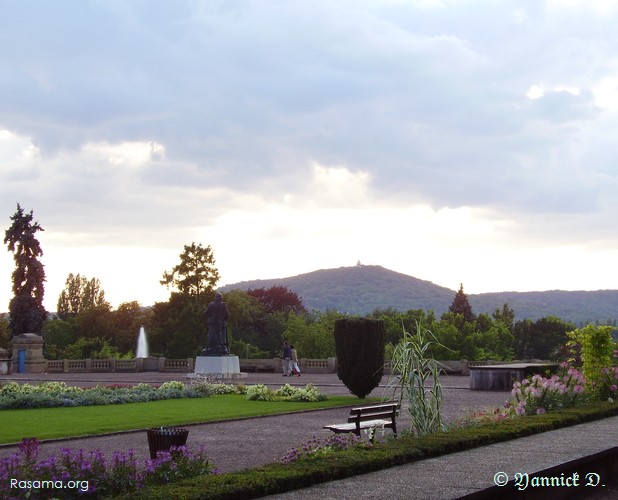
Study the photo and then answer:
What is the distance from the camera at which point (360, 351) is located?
23281 millimetres

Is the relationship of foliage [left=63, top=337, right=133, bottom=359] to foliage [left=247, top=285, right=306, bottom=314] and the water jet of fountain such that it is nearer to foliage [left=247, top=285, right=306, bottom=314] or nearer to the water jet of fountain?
the water jet of fountain

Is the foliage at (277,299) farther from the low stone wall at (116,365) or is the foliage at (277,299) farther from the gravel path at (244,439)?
the gravel path at (244,439)

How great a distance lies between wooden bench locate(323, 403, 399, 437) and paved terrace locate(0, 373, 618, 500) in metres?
1.04

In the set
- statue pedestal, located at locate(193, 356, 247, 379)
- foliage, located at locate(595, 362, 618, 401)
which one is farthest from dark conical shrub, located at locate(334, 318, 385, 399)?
statue pedestal, located at locate(193, 356, 247, 379)

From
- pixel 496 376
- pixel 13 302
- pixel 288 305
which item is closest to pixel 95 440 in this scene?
pixel 496 376

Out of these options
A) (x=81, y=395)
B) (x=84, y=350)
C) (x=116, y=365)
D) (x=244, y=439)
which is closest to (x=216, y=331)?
(x=81, y=395)

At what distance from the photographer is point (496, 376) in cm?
2952

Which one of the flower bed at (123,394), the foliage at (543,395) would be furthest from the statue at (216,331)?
the foliage at (543,395)

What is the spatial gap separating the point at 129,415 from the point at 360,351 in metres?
7.11

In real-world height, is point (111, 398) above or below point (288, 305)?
below

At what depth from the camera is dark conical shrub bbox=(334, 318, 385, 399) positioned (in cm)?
2314

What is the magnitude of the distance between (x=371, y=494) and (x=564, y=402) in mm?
10203

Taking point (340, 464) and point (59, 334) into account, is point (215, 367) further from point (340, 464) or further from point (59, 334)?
point (59, 334)

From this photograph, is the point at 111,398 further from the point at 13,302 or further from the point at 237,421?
the point at 13,302
